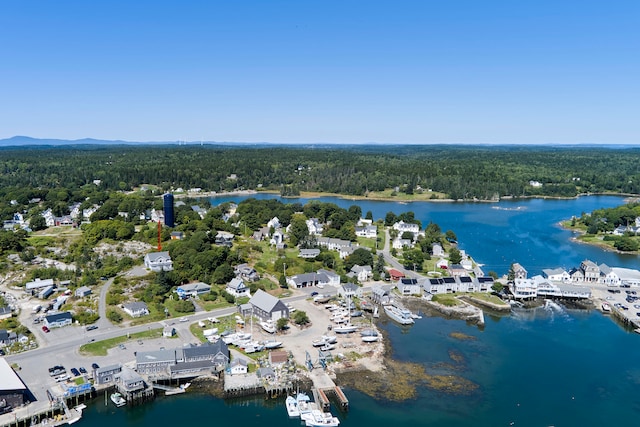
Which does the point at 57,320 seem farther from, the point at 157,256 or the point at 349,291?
the point at 349,291

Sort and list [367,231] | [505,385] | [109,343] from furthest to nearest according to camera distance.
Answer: [367,231] → [109,343] → [505,385]

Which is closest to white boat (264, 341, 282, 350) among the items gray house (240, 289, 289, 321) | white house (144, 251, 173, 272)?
gray house (240, 289, 289, 321)

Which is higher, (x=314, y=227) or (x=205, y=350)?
(x=314, y=227)

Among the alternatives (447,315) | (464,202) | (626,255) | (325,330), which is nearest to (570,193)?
(464,202)

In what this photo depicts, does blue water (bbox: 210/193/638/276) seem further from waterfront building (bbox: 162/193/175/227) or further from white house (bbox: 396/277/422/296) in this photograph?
waterfront building (bbox: 162/193/175/227)

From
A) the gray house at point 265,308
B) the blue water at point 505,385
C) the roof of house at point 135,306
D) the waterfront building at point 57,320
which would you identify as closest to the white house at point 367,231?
the blue water at point 505,385

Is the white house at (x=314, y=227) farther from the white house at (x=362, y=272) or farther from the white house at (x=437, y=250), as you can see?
the white house at (x=362, y=272)

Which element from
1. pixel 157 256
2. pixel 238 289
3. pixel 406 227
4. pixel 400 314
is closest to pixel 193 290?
pixel 238 289
